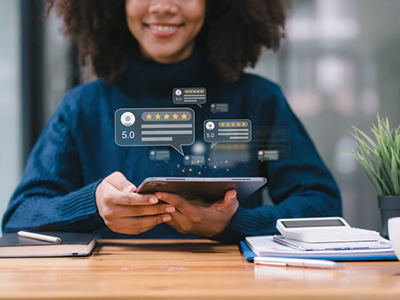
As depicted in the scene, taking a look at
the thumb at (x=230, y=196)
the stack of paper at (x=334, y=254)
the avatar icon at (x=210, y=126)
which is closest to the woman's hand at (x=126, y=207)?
the thumb at (x=230, y=196)

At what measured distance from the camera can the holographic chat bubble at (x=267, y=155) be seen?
1067 mm

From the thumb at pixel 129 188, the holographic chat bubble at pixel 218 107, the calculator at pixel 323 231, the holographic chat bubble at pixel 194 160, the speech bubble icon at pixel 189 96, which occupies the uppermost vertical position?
the speech bubble icon at pixel 189 96

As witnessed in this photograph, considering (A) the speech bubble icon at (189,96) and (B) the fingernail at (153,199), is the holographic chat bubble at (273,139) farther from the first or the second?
(B) the fingernail at (153,199)

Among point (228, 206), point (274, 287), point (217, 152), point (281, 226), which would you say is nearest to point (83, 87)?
point (217, 152)

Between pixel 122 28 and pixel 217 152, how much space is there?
515 millimetres

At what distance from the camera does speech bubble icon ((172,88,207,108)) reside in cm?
108

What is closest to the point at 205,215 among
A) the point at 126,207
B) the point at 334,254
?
the point at 126,207

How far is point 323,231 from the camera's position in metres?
0.79

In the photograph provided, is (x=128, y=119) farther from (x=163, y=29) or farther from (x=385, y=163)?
(x=385, y=163)

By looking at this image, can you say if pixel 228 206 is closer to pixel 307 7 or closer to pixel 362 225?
pixel 362 225

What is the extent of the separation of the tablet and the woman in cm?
24

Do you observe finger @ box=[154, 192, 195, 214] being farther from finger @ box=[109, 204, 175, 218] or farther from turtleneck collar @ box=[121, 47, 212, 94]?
turtleneck collar @ box=[121, 47, 212, 94]

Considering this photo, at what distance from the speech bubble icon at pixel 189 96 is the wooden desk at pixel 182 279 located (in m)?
0.48

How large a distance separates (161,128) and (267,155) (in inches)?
13.4
